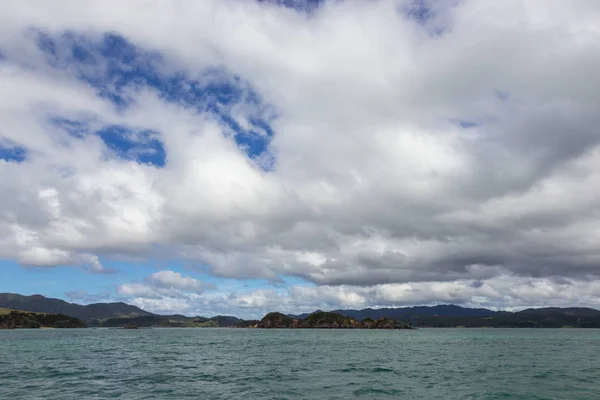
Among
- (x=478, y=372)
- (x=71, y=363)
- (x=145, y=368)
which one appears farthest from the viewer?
(x=71, y=363)

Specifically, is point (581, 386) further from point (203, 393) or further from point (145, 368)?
point (145, 368)

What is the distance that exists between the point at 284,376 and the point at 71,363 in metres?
49.4

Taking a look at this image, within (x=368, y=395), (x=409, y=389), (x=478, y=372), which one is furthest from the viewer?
(x=478, y=372)

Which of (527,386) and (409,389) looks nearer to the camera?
(409,389)

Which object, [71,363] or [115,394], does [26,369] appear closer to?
[71,363]

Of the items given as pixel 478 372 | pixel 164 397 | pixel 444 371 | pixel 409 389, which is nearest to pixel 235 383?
pixel 164 397

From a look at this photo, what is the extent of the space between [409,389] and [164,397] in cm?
2938

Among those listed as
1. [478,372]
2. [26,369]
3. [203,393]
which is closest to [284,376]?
[203,393]

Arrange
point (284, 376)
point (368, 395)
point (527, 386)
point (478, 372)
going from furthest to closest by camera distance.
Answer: point (478, 372), point (284, 376), point (527, 386), point (368, 395)

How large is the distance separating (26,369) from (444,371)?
74.7 m

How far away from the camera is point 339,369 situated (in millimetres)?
71250

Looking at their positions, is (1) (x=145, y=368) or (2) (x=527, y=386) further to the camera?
(1) (x=145, y=368)

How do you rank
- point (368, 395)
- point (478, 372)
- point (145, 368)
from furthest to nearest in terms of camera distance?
point (145, 368) → point (478, 372) → point (368, 395)

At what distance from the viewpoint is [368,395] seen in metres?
45.6
